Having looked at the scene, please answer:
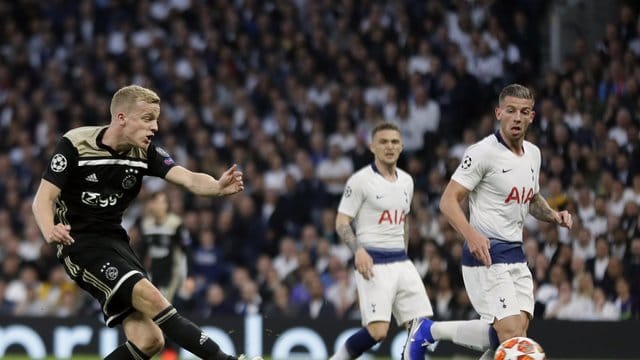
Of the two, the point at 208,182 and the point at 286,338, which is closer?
the point at 208,182

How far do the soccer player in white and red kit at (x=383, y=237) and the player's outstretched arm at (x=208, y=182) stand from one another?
7.88 ft

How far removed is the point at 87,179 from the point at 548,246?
7256 millimetres

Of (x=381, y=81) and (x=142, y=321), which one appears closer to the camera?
(x=142, y=321)

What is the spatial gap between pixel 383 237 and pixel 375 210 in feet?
0.75

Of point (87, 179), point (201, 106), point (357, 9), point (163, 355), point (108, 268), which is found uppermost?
point (357, 9)

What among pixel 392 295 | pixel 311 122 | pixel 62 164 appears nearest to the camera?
pixel 62 164

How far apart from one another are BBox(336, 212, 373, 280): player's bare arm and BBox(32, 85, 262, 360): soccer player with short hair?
7.66ft

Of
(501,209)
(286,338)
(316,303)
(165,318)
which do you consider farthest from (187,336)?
(316,303)

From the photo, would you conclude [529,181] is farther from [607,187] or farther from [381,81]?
[381,81]

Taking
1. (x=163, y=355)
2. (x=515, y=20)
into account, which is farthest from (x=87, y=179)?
(x=515, y=20)

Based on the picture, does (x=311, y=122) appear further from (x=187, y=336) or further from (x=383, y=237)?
(x=187, y=336)

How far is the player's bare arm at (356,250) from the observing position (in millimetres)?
9703

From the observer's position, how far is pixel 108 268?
743cm

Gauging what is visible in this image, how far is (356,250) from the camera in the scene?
9.83 m
